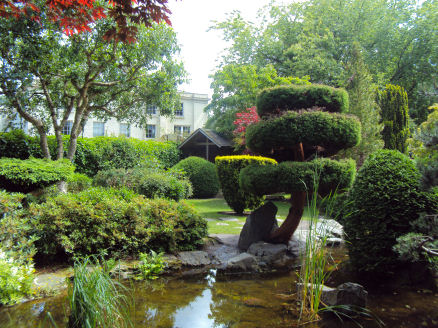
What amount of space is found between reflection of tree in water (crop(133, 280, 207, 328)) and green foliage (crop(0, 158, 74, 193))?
455 centimetres

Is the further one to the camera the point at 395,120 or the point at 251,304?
the point at 395,120

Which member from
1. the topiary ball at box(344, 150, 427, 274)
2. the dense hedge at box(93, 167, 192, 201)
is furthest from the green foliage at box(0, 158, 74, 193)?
the topiary ball at box(344, 150, 427, 274)

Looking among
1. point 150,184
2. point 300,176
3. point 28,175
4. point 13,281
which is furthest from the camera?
point 150,184

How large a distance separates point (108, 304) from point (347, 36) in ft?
67.9

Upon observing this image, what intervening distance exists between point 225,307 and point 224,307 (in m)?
0.01

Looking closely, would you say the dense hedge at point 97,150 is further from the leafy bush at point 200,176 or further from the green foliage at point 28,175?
the green foliage at point 28,175

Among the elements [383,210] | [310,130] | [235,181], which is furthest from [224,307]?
[235,181]

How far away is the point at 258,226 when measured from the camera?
5824mm

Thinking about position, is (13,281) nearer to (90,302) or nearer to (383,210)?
(90,302)

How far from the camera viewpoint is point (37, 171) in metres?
7.32

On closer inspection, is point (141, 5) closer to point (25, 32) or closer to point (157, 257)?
point (157, 257)

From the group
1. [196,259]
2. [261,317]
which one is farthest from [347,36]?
[261,317]

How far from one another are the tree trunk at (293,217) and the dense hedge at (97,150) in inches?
263

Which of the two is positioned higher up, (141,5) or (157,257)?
(141,5)
